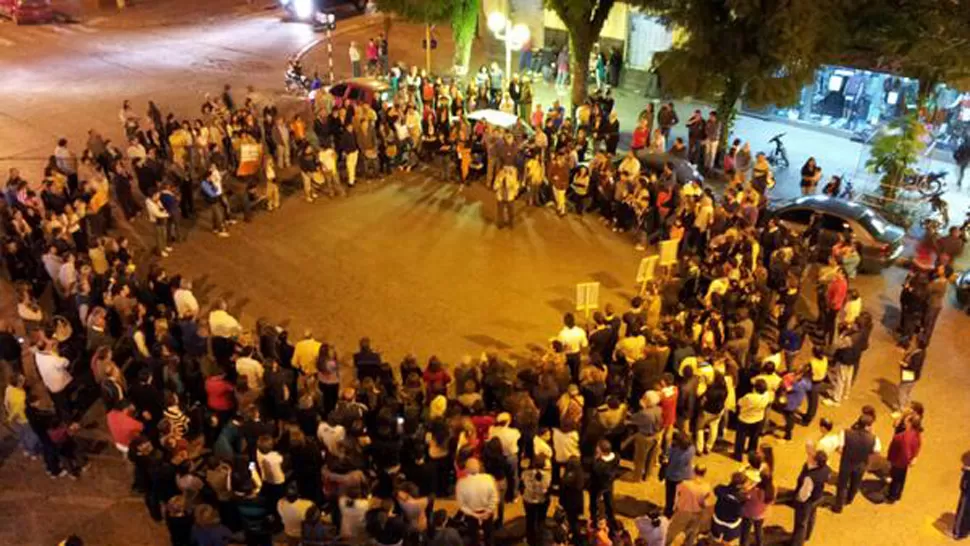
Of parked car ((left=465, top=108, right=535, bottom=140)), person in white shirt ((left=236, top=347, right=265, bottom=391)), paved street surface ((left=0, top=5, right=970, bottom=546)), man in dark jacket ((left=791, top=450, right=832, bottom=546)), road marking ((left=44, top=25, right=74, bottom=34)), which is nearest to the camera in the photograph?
man in dark jacket ((left=791, top=450, right=832, bottom=546))

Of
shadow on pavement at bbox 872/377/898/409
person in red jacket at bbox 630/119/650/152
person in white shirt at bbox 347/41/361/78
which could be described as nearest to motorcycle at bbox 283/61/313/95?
person in white shirt at bbox 347/41/361/78

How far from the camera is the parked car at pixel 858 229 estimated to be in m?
15.6

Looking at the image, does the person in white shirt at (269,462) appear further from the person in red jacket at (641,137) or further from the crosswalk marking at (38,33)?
the crosswalk marking at (38,33)

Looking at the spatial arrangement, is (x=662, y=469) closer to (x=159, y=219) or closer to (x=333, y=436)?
(x=333, y=436)

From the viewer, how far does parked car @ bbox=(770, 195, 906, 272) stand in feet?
51.3

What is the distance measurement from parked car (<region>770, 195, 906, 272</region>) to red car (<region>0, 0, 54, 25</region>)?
34.4 meters

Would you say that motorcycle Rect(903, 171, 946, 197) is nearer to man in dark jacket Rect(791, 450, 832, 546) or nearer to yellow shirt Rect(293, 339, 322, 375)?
man in dark jacket Rect(791, 450, 832, 546)

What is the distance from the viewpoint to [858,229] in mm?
15633

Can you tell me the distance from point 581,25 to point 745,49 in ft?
16.5

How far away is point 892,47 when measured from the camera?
738 inches

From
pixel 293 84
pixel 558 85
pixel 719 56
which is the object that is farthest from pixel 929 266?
pixel 293 84

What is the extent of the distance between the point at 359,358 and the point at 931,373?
29.4ft

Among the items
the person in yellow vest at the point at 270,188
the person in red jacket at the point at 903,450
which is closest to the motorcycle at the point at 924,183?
the person in red jacket at the point at 903,450

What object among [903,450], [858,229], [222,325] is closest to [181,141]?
[222,325]
